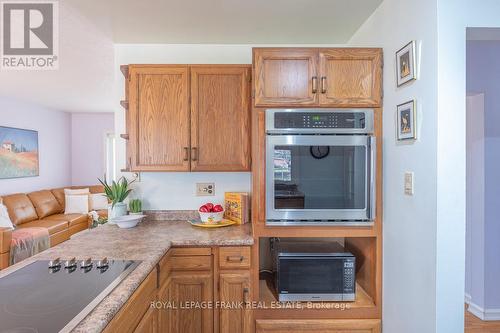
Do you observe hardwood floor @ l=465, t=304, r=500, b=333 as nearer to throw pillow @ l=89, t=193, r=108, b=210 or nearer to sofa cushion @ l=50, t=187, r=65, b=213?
throw pillow @ l=89, t=193, r=108, b=210

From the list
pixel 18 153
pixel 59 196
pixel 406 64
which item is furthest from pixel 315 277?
pixel 18 153

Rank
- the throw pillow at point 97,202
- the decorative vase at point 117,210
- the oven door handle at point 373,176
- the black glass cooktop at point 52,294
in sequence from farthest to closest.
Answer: the throw pillow at point 97,202, the decorative vase at point 117,210, the oven door handle at point 373,176, the black glass cooktop at point 52,294

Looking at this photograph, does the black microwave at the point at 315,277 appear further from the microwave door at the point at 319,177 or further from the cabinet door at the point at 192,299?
the cabinet door at the point at 192,299

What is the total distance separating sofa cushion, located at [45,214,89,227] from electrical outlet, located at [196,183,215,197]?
3323 millimetres

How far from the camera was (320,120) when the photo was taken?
1729 millimetres

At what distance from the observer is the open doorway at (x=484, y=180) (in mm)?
2377

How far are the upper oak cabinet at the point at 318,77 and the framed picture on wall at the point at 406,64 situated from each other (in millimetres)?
211

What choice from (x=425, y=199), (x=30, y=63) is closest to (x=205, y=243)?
(x=425, y=199)

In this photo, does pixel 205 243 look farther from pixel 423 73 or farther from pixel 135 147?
pixel 423 73

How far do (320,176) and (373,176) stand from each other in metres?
0.31

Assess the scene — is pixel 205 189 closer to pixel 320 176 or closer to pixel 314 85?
pixel 320 176

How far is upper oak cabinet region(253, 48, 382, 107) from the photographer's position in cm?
175

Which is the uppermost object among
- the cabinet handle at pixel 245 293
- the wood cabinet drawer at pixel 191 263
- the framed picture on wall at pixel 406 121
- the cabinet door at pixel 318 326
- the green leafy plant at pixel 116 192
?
the framed picture on wall at pixel 406 121
